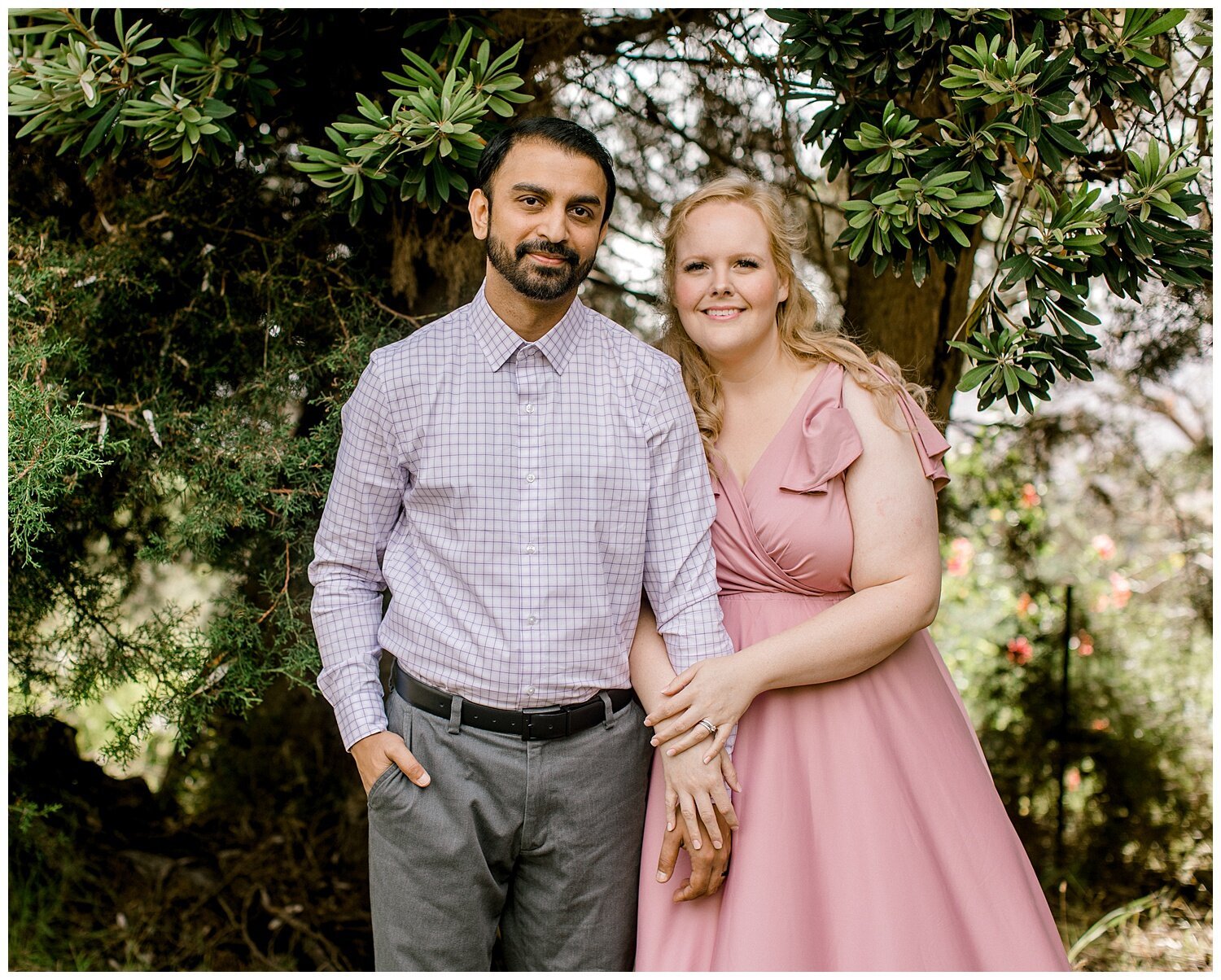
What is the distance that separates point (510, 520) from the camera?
5.99 feet

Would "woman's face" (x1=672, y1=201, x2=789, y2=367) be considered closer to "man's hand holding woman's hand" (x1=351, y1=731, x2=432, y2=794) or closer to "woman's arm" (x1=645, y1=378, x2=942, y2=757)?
"woman's arm" (x1=645, y1=378, x2=942, y2=757)

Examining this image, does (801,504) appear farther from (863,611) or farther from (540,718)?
(540,718)

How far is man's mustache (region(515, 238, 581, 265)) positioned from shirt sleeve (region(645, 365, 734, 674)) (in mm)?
331

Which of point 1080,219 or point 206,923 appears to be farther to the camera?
point 206,923

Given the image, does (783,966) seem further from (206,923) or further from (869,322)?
(206,923)

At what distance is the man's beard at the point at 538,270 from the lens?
1804 mm

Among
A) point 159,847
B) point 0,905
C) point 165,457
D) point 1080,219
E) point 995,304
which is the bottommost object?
point 159,847

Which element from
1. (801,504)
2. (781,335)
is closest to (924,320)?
(781,335)

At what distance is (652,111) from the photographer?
287 cm

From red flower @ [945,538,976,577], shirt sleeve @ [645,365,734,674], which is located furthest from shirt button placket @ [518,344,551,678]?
red flower @ [945,538,976,577]

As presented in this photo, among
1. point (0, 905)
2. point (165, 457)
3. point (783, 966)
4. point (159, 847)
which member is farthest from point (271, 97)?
point (159, 847)

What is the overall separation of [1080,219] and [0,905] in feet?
8.34

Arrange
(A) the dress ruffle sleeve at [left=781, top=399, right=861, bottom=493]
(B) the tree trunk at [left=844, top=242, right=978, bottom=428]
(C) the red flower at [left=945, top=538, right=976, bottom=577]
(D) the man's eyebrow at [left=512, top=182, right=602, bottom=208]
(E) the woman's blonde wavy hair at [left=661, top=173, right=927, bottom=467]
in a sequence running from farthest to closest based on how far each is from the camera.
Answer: (C) the red flower at [left=945, top=538, right=976, bottom=577]
(B) the tree trunk at [left=844, top=242, right=978, bottom=428]
(E) the woman's blonde wavy hair at [left=661, top=173, right=927, bottom=467]
(A) the dress ruffle sleeve at [left=781, top=399, right=861, bottom=493]
(D) the man's eyebrow at [left=512, top=182, right=602, bottom=208]

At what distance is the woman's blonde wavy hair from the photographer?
6.73 ft
